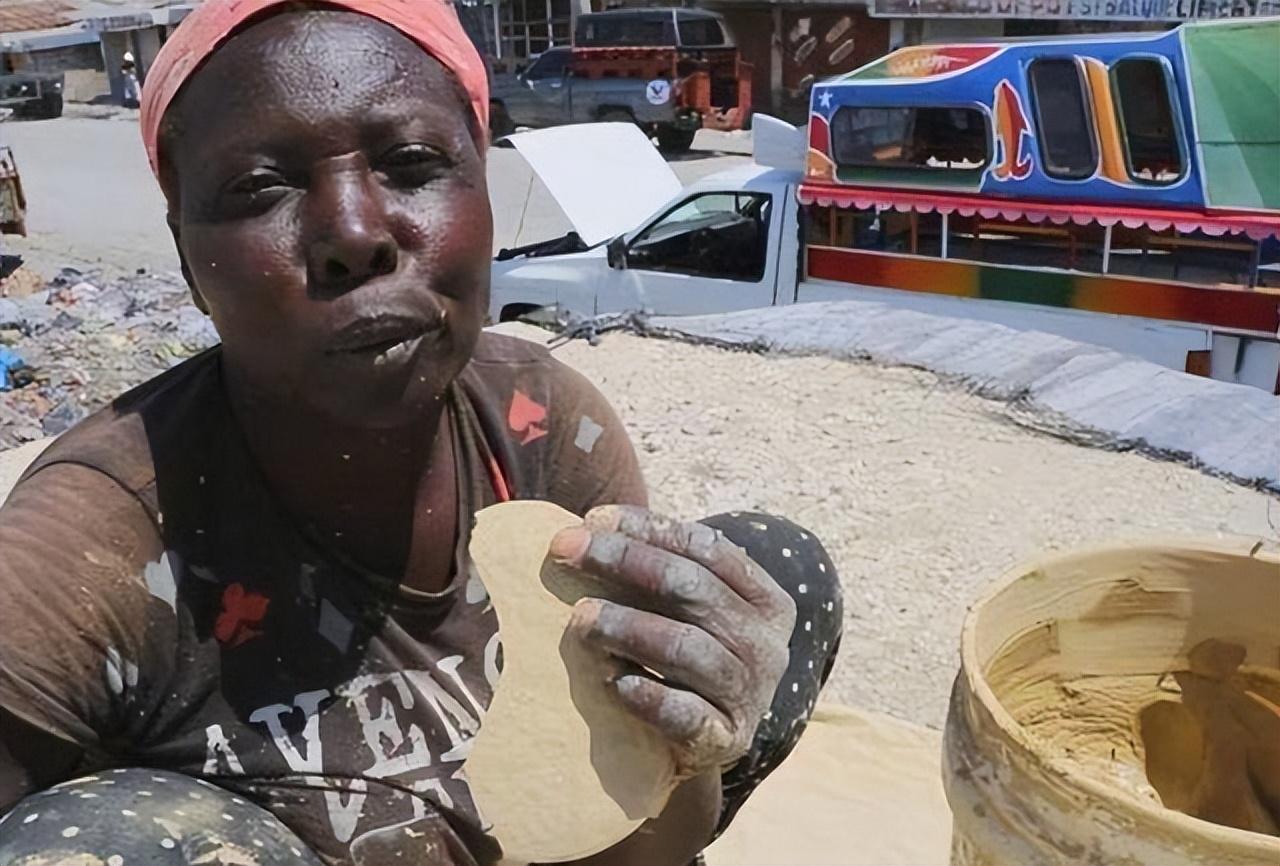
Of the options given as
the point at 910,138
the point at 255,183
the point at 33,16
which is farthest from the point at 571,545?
the point at 33,16

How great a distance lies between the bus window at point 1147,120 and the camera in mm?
5816

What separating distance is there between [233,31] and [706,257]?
595 cm

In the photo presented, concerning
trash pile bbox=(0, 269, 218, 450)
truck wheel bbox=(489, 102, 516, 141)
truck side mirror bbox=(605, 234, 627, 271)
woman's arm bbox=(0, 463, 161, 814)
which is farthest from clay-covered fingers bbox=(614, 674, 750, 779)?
truck wheel bbox=(489, 102, 516, 141)

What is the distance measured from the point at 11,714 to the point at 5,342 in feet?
23.9

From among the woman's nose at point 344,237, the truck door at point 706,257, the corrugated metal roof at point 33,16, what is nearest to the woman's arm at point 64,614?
the woman's nose at point 344,237

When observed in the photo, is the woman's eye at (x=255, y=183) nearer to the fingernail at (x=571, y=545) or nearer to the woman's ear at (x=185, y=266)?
the woman's ear at (x=185, y=266)

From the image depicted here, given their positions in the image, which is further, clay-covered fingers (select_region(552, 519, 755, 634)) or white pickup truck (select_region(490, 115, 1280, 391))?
white pickup truck (select_region(490, 115, 1280, 391))

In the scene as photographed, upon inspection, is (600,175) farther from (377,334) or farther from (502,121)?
(502,121)

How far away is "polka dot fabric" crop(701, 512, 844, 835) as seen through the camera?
1730mm

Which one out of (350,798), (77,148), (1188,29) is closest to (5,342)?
(1188,29)

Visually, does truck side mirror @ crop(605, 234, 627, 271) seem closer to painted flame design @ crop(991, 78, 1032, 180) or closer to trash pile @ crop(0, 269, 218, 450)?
painted flame design @ crop(991, 78, 1032, 180)

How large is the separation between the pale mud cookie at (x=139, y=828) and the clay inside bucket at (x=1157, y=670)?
802 millimetres

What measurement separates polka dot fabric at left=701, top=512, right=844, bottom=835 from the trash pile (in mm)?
5077

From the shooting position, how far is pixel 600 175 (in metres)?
7.85
